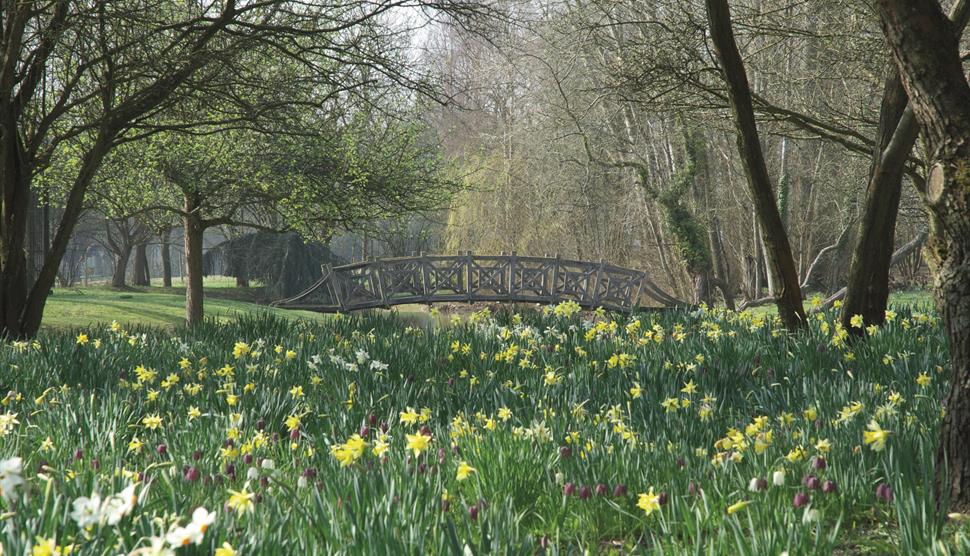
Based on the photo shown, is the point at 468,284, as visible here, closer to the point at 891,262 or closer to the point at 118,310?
the point at 118,310

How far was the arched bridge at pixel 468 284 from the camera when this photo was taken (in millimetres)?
15789

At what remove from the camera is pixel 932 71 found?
2586mm

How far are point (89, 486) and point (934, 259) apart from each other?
2.94 m

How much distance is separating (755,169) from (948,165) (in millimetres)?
3724

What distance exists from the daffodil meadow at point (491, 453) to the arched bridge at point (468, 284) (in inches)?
390

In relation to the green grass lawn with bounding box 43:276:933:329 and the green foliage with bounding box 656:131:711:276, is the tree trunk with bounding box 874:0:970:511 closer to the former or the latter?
the green grass lawn with bounding box 43:276:933:329

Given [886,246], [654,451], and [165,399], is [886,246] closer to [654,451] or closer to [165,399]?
[654,451]

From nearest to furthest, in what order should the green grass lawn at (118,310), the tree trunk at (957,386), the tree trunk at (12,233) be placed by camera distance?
1. the tree trunk at (957,386)
2. the tree trunk at (12,233)
3. the green grass lawn at (118,310)

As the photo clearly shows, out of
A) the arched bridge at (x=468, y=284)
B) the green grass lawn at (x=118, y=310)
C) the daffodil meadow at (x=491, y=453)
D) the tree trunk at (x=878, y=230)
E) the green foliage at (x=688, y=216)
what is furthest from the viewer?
the green foliage at (x=688, y=216)

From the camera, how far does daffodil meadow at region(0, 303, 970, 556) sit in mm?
1964

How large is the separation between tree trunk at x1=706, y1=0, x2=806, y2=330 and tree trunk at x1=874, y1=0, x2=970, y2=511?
3.48 meters

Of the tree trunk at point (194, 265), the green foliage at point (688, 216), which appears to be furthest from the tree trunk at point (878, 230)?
the green foliage at point (688, 216)

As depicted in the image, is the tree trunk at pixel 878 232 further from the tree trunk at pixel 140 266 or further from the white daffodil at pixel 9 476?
the tree trunk at pixel 140 266

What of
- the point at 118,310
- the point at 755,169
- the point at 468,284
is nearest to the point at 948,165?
the point at 755,169
